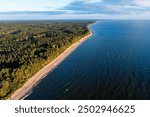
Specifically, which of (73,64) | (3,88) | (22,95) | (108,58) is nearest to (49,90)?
(22,95)

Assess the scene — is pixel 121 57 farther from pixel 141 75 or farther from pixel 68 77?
pixel 68 77

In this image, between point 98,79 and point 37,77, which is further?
point 37,77

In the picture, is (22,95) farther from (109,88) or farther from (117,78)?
(117,78)

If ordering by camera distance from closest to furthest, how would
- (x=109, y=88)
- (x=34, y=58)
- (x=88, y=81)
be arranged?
(x=109, y=88) < (x=88, y=81) < (x=34, y=58)

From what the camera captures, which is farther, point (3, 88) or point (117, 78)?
point (117, 78)

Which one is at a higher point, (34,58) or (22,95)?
(34,58)

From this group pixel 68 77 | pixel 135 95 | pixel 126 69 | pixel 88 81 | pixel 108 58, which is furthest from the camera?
pixel 108 58

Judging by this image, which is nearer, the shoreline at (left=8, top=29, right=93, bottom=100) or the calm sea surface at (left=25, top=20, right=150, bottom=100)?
the calm sea surface at (left=25, top=20, right=150, bottom=100)

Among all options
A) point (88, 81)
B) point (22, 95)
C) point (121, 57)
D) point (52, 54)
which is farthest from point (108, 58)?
point (22, 95)

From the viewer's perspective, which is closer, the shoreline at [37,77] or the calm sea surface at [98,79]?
the calm sea surface at [98,79]
